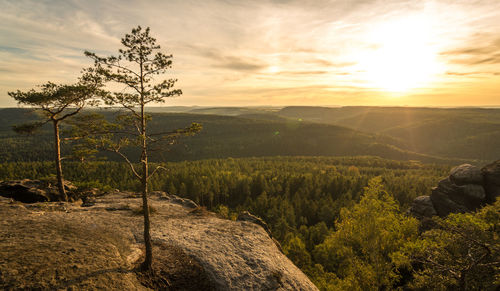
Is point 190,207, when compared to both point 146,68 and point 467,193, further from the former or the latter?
point 467,193

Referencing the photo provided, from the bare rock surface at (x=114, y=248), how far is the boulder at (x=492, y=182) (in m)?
50.0

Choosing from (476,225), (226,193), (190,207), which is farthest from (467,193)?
(226,193)

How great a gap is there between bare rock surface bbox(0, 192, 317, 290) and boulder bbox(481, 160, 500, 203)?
50.0m

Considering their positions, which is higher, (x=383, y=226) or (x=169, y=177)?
(x=383, y=226)

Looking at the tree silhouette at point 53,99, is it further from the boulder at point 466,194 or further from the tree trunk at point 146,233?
the boulder at point 466,194

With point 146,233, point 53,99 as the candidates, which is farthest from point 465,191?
point 53,99

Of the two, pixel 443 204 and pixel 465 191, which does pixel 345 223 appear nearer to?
pixel 465 191

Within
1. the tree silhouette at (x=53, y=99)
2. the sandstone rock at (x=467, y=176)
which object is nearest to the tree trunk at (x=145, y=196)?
the tree silhouette at (x=53, y=99)

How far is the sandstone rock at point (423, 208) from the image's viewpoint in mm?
54247

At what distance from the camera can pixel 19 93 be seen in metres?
23.7

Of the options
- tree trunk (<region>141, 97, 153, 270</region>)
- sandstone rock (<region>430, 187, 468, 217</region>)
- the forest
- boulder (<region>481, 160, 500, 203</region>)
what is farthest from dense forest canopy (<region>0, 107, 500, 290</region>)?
boulder (<region>481, 160, 500, 203</region>)

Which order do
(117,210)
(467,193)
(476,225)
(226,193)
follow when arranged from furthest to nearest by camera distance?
(226,193) < (467,193) < (117,210) < (476,225)

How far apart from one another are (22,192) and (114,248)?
2412 centimetres

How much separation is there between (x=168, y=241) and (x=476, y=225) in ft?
98.8
